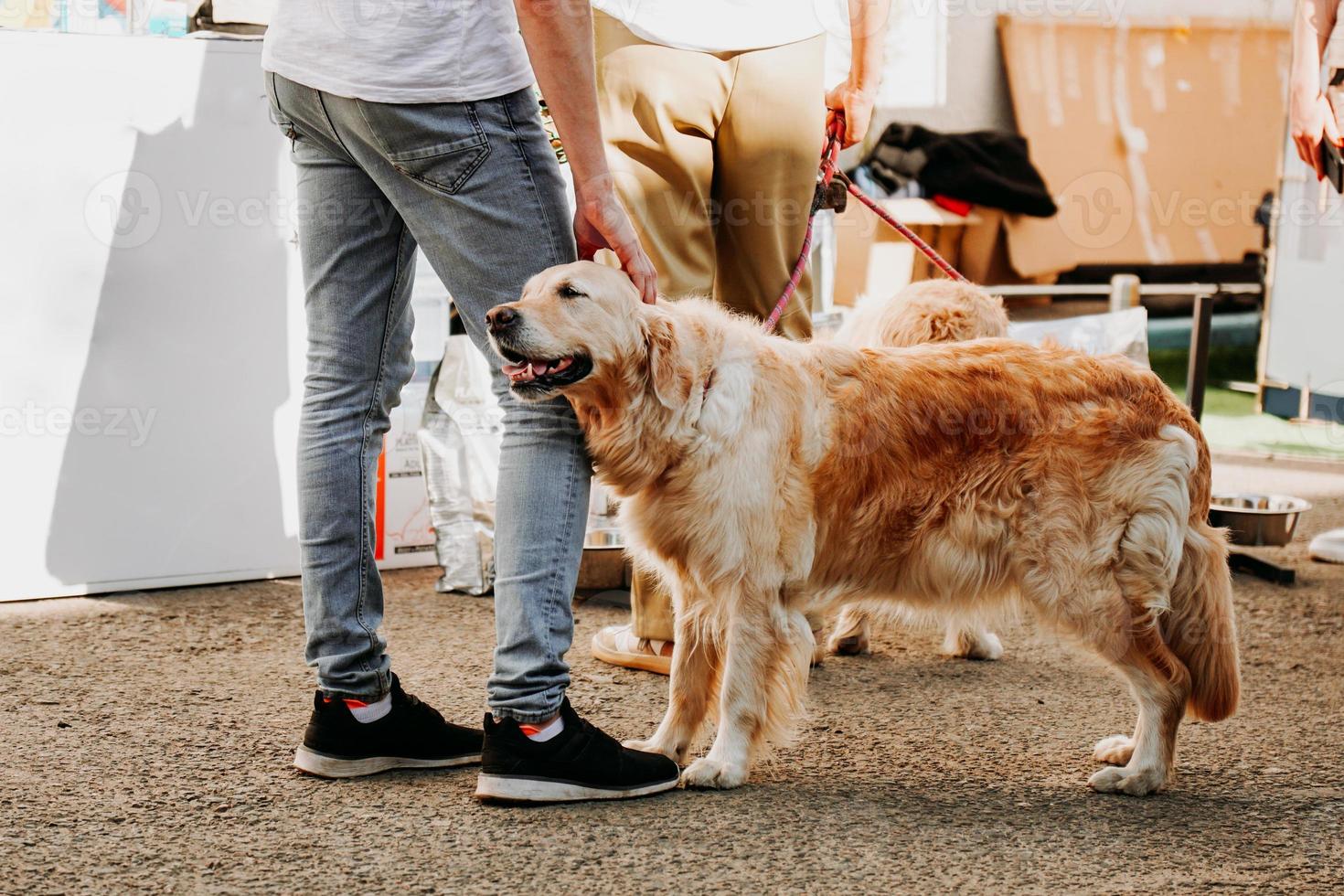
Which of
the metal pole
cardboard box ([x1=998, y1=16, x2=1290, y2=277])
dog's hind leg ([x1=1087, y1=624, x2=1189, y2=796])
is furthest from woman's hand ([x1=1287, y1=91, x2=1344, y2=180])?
cardboard box ([x1=998, y1=16, x2=1290, y2=277])

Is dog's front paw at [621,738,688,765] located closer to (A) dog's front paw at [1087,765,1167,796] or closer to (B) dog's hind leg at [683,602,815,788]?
(B) dog's hind leg at [683,602,815,788]

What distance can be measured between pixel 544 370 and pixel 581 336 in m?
0.08

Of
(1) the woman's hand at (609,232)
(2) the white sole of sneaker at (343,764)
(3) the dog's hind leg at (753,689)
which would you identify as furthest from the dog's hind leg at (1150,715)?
(2) the white sole of sneaker at (343,764)

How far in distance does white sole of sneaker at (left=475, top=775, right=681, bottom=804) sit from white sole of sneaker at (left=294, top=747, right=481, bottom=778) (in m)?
0.21

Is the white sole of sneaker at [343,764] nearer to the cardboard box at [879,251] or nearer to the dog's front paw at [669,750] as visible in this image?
the dog's front paw at [669,750]

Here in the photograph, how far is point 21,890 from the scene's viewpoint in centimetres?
189

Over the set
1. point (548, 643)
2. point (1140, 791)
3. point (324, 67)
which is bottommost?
point (1140, 791)

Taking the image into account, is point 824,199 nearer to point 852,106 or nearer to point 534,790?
point 852,106

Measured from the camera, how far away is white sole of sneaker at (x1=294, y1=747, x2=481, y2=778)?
7.77 feet

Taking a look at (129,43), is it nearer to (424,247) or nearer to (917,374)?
(424,247)

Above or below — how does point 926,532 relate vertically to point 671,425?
below

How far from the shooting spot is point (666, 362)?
2.29 m

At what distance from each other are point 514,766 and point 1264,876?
119 centimetres

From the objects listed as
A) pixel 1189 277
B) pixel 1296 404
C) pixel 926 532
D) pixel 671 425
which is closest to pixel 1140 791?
pixel 926 532
